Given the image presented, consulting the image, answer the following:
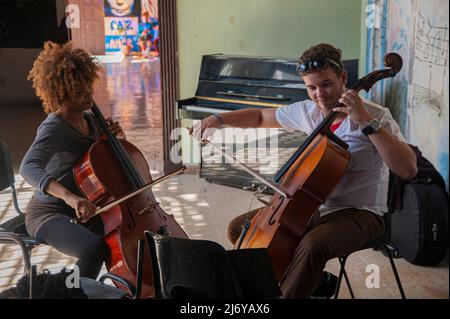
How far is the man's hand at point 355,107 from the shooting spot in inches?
64.2

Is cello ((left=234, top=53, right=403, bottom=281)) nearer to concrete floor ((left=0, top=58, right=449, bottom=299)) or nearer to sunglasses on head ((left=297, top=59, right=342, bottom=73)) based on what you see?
sunglasses on head ((left=297, top=59, right=342, bottom=73))

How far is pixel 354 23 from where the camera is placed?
3338 millimetres

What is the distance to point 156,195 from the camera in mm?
2809

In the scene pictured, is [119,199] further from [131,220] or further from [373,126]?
[373,126]

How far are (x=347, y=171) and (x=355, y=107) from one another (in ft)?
0.94

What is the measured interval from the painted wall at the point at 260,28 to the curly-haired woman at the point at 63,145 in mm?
1704

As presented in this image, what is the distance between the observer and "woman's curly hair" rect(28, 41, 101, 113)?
196 cm

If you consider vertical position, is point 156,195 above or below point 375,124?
below

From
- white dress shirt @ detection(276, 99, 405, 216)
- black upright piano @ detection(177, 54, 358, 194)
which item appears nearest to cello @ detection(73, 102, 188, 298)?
white dress shirt @ detection(276, 99, 405, 216)

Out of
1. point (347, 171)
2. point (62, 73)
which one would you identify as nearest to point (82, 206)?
point (62, 73)

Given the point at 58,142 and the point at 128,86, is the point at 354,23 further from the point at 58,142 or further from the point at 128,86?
the point at 58,142

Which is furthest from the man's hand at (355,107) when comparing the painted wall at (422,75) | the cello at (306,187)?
the painted wall at (422,75)
